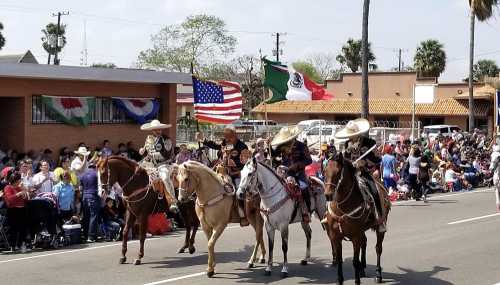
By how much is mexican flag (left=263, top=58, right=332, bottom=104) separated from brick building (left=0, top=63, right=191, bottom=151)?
20.0ft

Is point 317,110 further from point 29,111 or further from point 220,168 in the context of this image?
point 220,168

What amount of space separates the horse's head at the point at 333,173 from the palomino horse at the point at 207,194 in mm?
2537

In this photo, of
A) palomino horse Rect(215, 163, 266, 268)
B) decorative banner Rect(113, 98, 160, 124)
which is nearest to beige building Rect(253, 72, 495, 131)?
decorative banner Rect(113, 98, 160, 124)

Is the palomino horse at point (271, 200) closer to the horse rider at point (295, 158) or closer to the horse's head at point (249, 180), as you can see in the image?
the horse's head at point (249, 180)

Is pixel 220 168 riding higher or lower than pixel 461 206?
higher

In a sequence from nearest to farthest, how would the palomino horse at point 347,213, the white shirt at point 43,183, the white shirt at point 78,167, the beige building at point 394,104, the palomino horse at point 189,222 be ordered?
the palomino horse at point 347,213
the palomino horse at point 189,222
the white shirt at point 43,183
the white shirt at point 78,167
the beige building at point 394,104

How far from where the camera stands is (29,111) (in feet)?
77.9

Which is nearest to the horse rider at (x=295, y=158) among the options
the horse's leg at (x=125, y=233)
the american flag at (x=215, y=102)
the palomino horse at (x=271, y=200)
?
the palomino horse at (x=271, y=200)

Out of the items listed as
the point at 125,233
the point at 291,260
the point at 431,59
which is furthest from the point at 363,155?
the point at 431,59

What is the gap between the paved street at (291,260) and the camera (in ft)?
38.5

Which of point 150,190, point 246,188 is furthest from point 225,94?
point 246,188

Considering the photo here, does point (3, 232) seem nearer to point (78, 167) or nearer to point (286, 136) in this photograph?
point (78, 167)

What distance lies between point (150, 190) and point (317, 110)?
4275 centimetres

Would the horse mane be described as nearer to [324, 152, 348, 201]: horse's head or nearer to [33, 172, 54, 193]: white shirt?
[324, 152, 348, 201]: horse's head
